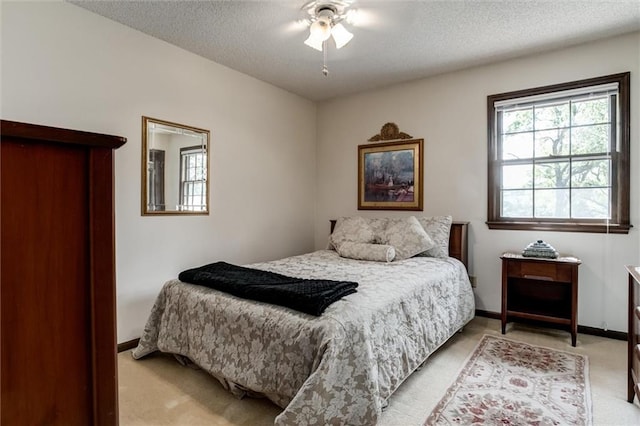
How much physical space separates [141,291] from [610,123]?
167 inches

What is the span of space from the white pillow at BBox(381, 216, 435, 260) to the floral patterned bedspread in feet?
1.46

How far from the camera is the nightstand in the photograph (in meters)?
2.77

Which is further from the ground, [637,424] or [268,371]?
[268,371]

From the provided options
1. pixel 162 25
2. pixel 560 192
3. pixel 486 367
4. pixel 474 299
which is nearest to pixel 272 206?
pixel 162 25

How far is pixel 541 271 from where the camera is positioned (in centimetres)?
288

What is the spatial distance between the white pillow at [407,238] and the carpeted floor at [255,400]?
0.88 meters

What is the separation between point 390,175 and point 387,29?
1701 mm

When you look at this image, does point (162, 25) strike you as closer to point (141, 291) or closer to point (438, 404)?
point (141, 291)

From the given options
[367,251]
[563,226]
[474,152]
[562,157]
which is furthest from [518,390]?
[474,152]

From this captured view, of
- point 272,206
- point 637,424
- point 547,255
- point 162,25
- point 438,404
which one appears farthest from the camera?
point 272,206

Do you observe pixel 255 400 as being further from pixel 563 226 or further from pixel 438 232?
pixel 563 226

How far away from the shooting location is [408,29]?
273 cm

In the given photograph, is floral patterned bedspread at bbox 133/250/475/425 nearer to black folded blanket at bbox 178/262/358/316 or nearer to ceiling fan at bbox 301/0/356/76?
black folded blanket at bbox 178/262/358/316

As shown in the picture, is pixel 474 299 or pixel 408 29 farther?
pixel 474 299
